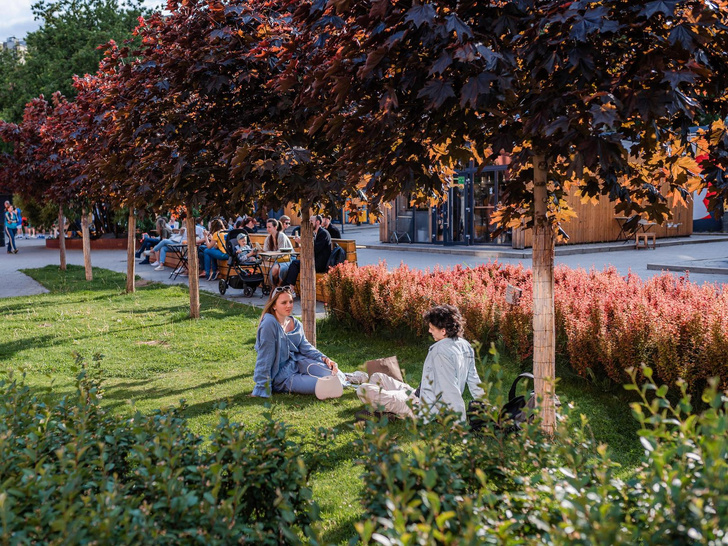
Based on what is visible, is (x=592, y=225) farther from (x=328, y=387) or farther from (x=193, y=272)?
(x=328, y=387)

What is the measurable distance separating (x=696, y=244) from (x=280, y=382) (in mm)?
22978

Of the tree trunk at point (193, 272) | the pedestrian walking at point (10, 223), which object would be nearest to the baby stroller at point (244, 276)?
the tree trunk at point (193, 272)

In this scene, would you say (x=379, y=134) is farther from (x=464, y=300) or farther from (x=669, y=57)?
(x=464, y=300)

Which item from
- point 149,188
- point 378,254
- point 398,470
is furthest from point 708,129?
point 378,254

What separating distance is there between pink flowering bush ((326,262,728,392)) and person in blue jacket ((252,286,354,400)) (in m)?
1.98

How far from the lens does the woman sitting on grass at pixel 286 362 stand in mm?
6602

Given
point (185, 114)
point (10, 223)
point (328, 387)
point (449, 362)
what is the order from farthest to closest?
point (10, 223) < point (185, 114) < point (328, 387) < point (449, 362)

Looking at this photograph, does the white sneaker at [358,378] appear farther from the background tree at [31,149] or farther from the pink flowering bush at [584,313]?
the background tree at [31,149]

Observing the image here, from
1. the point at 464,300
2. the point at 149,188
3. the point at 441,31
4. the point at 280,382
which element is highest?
the point at 441,31

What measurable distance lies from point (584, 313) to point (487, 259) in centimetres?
1462

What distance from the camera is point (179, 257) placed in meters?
18.6

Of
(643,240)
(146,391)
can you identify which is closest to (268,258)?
(146,391)

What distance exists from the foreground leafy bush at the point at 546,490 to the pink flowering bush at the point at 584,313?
3.25 meters

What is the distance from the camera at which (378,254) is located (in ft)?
83.8
